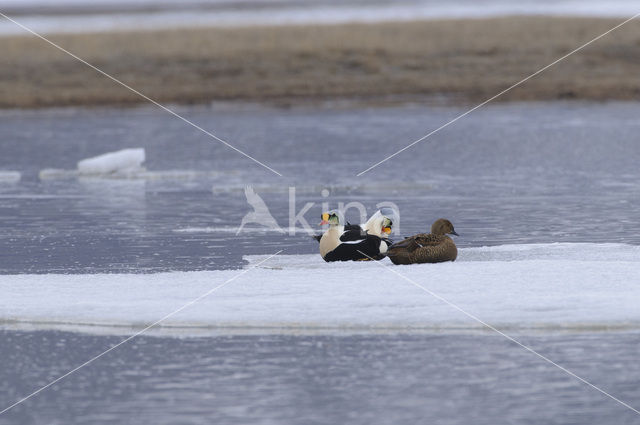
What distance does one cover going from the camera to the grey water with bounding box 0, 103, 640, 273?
11406 millimetres

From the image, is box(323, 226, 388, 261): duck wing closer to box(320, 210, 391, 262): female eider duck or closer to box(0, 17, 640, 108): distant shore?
box(320, 210, 391, 262): female eider duck

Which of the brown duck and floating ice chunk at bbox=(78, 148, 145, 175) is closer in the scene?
the brown duck

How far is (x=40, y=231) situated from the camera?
40.9 ft

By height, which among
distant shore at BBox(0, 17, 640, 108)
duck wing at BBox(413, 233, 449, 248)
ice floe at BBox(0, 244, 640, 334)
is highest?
distant shore at BBox(0, 17, 640, 108)

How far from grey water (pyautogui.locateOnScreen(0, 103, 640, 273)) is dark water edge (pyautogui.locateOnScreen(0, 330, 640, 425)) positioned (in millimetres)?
2858

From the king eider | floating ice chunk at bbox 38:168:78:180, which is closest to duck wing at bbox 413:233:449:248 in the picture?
the king eider

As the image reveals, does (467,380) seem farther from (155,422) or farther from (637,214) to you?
(637,214)

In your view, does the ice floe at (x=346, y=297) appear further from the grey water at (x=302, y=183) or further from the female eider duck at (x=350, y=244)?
the grey water at (x=302, y=183)

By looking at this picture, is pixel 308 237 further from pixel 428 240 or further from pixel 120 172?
pixel 120 172

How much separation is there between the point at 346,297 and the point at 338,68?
28.2m

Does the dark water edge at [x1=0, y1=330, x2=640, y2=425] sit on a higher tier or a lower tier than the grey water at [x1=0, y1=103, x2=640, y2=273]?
lower

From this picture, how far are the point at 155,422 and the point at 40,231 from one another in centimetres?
686

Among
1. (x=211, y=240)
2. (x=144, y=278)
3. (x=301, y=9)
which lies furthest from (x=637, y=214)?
(x=301, y=9)

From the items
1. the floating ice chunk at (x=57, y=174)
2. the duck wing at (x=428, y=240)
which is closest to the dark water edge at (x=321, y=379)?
the duck wing at (x=428, y=240)
